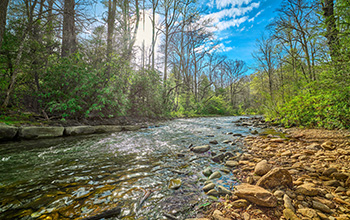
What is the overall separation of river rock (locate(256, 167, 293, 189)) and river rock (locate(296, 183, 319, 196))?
0.10 metres

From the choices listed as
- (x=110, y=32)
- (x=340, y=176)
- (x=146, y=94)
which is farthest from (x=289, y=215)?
(x=110, y=32)

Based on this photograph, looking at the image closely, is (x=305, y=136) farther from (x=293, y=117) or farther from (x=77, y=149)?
(x=77, y=149)

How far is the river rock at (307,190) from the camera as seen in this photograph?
1350 millimetres

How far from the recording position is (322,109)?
4074mm

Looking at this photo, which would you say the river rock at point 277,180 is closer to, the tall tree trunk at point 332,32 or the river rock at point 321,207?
the river rock at point 321,207

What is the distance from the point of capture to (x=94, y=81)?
547 centimetres

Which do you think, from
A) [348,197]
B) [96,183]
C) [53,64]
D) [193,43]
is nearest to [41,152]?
[96,183]

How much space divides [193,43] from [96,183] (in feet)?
67.6

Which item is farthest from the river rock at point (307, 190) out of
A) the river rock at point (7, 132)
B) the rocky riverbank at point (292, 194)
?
the river rock at point (7, 132)

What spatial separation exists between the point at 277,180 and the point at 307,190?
0.81 feet

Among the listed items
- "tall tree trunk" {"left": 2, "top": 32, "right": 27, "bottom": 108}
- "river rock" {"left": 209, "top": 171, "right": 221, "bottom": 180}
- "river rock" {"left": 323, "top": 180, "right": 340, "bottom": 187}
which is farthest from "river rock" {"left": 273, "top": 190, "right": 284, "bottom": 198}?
"tall tree trunk" {"left": 2, "top": 32, "right": 27, "bottom": 108}

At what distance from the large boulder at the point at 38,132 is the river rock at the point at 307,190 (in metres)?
5.57

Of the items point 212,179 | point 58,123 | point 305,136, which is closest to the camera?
point 212,179

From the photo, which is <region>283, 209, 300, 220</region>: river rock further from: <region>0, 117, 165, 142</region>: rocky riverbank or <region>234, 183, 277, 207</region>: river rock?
<region>0, 117, 165, 142</region>: rocky riverbank
